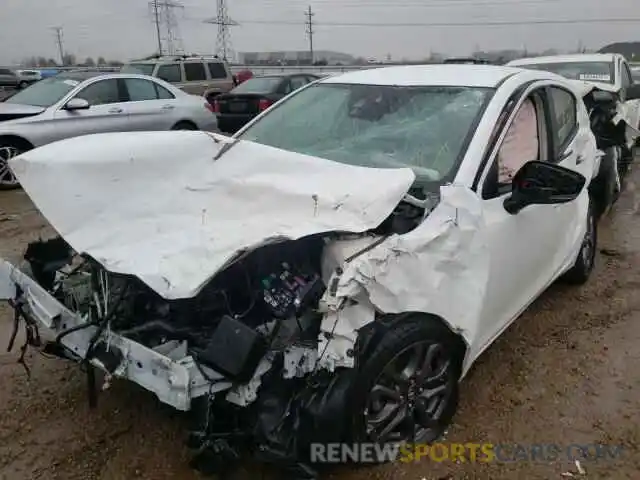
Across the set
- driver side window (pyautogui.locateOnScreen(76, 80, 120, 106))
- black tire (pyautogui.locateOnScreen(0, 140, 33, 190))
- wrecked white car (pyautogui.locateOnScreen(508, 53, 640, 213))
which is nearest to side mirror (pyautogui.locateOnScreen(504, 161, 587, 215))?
wrecked white car (pyautogui.locateOnScreen(508, 53, 640, 213))

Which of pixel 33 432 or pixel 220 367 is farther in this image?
pixel 33 432

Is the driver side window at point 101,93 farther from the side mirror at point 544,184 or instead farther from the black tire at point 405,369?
the black tire at point 405,369

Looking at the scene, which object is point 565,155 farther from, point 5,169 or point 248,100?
point 248,100

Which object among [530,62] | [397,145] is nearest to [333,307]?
[397,145]

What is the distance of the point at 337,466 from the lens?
2.71m

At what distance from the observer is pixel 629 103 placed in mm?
8656

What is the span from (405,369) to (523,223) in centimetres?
113

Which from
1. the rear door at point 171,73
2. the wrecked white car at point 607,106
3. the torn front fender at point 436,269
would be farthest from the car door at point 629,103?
the rear door at point 171,73

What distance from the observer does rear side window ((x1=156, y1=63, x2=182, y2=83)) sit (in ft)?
47.9

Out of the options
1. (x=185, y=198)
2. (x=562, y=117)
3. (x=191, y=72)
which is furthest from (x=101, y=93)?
(x=562, y=117)

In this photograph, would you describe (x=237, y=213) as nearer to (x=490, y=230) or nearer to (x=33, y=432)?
(x=490, y=230)

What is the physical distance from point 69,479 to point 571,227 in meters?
3.35

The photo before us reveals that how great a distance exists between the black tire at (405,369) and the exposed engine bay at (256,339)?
10 centimetres

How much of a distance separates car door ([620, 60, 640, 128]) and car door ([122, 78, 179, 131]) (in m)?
7.12
